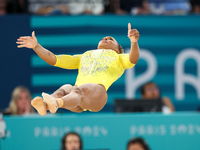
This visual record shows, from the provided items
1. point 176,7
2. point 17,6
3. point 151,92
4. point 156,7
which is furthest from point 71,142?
point 176,7

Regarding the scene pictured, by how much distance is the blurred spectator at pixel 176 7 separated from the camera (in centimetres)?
791

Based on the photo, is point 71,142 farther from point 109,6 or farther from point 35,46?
point 109,6

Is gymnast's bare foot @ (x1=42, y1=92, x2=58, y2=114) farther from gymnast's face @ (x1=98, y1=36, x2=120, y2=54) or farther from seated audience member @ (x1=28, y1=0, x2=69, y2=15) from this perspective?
seated audience member @ (x1=28, y1=0, x2=69, y2=15)

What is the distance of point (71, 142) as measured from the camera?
222 inches

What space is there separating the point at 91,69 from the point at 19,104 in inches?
111

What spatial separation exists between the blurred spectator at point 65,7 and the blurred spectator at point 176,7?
1455mm

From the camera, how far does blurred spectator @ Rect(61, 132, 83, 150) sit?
5.65m

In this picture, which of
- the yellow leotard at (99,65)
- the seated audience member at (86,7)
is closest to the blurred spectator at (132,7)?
the seated audience member at (86,7)

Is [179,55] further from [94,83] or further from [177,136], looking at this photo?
[94,83]

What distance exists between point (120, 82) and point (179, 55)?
4.77 feet

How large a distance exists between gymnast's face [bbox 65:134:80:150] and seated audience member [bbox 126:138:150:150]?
80 cm

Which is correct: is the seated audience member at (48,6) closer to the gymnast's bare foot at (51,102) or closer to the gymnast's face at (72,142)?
the gymnast's face at (72,142)

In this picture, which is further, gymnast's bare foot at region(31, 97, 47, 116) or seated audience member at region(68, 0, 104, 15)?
seated audience member at region(68, 0, 104, 15)

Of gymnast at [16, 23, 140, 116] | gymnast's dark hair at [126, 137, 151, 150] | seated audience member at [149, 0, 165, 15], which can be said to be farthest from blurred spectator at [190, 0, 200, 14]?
gymnast at [16, 23, 140, 116]
